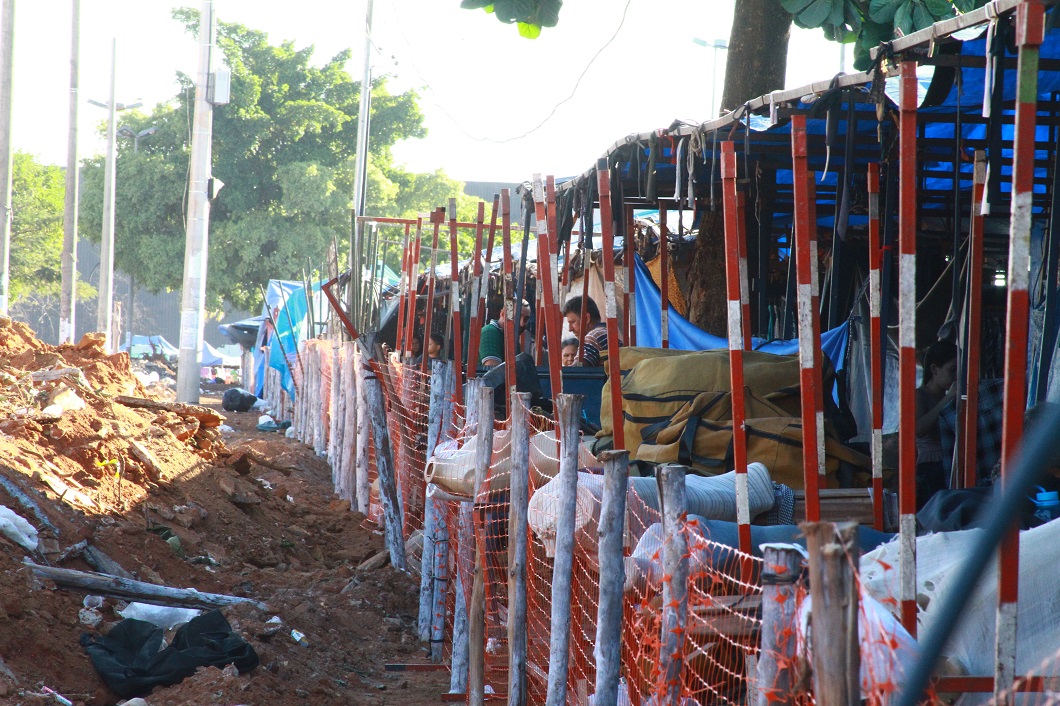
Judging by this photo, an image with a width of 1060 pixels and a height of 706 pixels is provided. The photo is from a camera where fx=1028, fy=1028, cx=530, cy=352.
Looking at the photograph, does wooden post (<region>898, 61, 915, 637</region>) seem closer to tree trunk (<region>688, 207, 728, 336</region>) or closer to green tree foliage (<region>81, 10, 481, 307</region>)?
tree trunk (<region>688, 207, 728, 336</region>)

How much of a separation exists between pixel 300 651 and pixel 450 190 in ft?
114

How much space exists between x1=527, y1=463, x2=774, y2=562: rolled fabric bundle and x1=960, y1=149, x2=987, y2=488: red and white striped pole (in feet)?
3.75

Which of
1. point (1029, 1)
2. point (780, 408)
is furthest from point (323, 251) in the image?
point (1029, 1)

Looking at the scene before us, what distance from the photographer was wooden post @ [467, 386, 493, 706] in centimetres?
531

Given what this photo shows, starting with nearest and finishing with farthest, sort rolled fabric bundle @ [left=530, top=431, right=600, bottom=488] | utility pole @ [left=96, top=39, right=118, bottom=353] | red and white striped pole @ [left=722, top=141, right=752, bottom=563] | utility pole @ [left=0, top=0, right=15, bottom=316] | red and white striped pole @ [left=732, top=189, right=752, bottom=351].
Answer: red and white striped pole @ [left=722, top=141, right=752, bottom=563] → rolled fabric bundle @ [left=530, top=431, right=600, bottom=488] → red and white striped pole @ [left=732, top=189, right=752, bottom=351] → utility pole @ [left=0, top=0, right=15, bottom=316] → utility pole @ [left=96, top=39, right=118, bottom=353]

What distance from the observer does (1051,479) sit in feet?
13.7

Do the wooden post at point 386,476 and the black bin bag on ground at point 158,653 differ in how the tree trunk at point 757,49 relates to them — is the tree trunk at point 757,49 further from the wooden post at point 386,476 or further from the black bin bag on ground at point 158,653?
the black bin bag on ground at point 158,653

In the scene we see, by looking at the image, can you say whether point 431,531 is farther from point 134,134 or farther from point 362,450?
point 134,134

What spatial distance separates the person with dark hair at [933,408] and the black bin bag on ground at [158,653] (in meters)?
3.85

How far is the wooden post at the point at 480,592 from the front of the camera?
5312 millimetres

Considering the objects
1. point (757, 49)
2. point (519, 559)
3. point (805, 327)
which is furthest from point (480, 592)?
point (757, 49)

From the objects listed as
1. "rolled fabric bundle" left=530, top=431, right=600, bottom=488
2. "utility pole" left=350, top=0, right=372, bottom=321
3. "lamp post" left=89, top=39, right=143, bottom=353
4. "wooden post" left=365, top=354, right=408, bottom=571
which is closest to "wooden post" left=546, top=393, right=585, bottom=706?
"rolled fabric bundle" left=530, top=431, right=600, bottom=488

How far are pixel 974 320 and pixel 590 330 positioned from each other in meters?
4.85

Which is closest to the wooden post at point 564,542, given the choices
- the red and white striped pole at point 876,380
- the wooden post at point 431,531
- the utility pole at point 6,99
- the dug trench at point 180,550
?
the red and white striped pole at point 876,380
